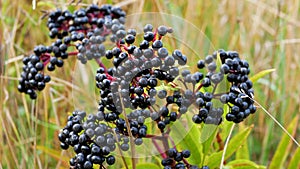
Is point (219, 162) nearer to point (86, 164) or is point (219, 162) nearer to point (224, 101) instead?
point (224, 101)

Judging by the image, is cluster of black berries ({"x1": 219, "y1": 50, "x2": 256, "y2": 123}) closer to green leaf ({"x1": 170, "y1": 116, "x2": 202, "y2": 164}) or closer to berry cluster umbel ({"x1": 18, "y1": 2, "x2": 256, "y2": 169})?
berry cluster umbel ({"x1": 18, "y1": 2, "x2": 256, "y2": 169})

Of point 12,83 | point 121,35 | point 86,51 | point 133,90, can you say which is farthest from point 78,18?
point 12,83

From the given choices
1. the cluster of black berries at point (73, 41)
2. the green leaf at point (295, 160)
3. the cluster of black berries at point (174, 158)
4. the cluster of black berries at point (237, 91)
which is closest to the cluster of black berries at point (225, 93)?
the cluster of black berries at point (237, 91)

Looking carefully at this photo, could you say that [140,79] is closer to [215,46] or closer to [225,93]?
[225,93]

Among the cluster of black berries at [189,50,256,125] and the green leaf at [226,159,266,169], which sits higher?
the cluster of black berries at [189,50,256,125]

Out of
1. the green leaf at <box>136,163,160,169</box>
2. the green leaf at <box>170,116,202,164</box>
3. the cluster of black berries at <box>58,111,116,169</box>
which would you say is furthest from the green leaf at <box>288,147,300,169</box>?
the cluster of black berries at <box>58,111,116,169</box>
